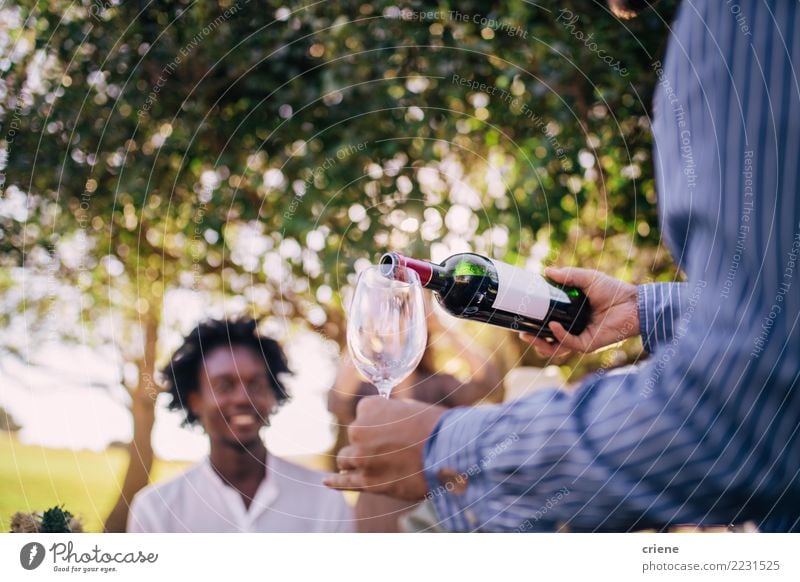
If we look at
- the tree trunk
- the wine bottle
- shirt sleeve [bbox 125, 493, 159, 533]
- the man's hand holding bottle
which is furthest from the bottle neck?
the tree trunk

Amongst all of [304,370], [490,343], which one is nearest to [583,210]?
[490,343]

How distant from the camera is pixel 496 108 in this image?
5.12 ft

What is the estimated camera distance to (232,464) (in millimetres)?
1820

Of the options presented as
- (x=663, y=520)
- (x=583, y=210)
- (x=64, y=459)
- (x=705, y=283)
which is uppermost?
(x=583, y=210)

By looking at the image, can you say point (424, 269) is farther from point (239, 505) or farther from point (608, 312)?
point (239, 505)

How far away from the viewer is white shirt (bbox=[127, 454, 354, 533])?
5.64 ft

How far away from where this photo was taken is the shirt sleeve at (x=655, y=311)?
33.9 inches

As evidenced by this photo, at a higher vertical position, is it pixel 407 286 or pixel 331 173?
pixel 331 173

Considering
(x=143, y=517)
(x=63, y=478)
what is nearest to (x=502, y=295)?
(x=143, y=517)

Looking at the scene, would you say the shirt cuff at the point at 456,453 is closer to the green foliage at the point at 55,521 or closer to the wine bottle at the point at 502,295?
the wine bottle at the point at 502,295

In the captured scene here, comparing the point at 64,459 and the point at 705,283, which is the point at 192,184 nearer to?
the point at 64,459

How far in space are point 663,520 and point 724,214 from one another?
317 millimetres

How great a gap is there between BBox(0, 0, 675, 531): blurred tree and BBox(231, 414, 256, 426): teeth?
345 millimetres

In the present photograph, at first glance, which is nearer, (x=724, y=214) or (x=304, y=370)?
(x=724, y=214)
